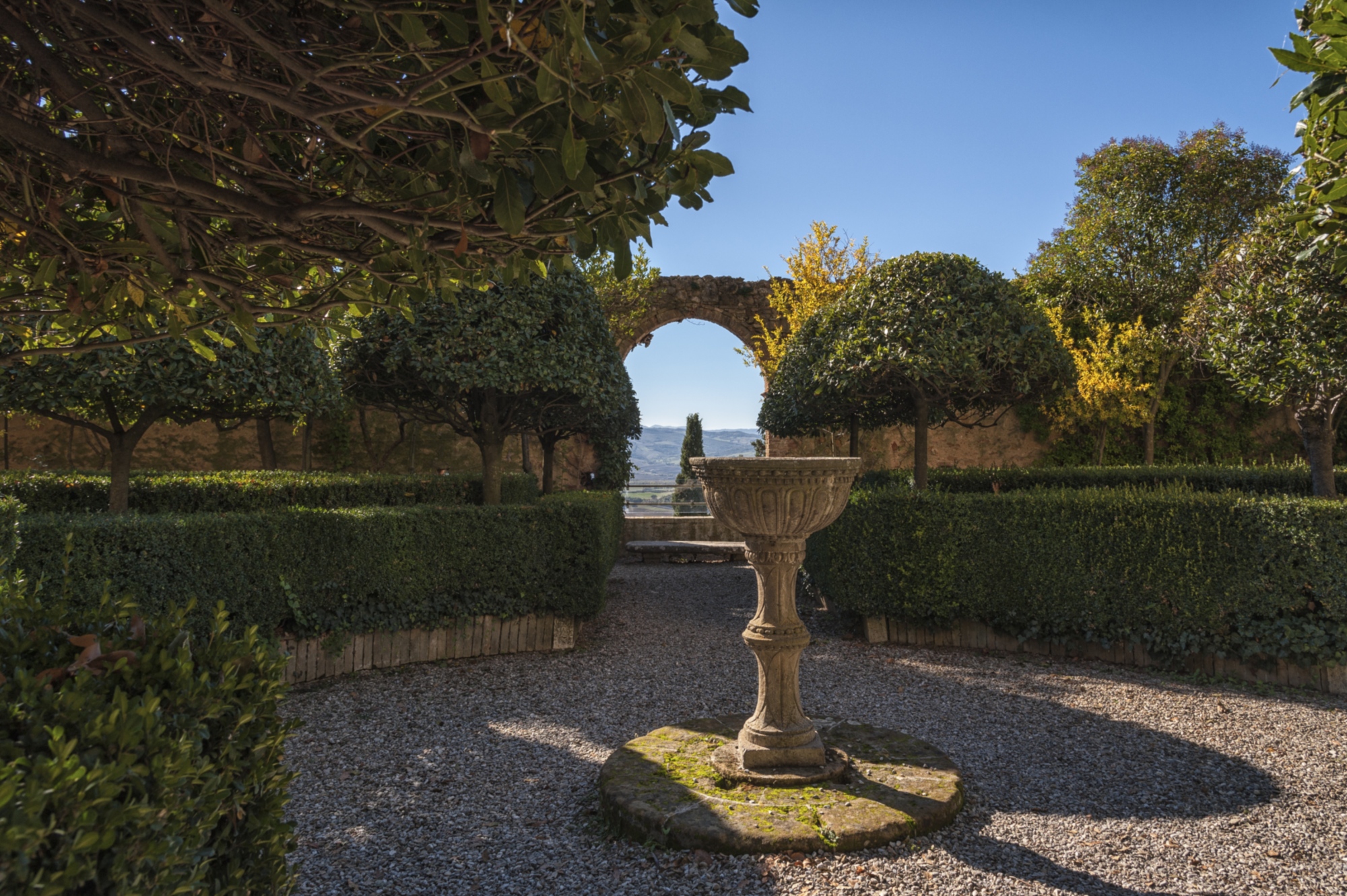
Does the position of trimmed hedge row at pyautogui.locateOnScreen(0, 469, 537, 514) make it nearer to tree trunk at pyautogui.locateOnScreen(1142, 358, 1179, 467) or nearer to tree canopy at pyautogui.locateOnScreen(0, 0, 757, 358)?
tree canopy at pyautogui.locateOnScreen(0, 0, 757, 358)

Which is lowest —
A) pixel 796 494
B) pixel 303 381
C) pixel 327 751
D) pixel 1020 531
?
pixel 327 751

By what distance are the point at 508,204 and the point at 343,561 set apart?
442cm

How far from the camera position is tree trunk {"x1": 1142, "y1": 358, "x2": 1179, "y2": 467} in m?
12.5

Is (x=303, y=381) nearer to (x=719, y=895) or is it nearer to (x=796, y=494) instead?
(x=796, y=494)

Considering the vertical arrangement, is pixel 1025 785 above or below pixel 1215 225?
below

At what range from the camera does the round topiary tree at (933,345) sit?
21.4ft

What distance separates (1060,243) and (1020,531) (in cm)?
1155

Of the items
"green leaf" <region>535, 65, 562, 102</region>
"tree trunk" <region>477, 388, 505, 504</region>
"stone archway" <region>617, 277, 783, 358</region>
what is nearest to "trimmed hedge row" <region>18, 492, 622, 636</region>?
"tree trunk" <region>477, 388, 505, 504</region>

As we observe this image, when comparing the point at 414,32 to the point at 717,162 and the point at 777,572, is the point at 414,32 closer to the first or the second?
the point at 717,162

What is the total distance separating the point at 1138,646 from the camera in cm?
551

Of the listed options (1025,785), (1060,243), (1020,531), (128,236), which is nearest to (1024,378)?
(1020,531)

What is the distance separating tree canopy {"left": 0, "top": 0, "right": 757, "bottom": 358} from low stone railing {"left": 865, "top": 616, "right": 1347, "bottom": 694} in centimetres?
510

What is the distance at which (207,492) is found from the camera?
6.21 metres

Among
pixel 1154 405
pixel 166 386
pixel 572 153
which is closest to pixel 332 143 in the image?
pixel 572 153
